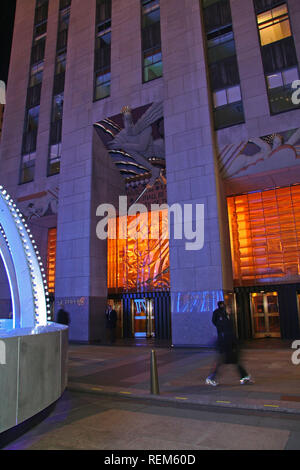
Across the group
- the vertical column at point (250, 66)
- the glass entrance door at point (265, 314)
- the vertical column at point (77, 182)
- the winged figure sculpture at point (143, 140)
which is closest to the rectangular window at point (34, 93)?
the vertical column at point (77, 182)

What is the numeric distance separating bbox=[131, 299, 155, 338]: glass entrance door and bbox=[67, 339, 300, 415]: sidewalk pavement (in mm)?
6582

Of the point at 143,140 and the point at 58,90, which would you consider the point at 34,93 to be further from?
the point at 143,140

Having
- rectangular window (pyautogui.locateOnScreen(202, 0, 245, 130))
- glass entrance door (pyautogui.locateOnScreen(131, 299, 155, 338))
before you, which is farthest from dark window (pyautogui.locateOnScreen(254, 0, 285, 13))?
glass entrance door (pyautogui.locateOnScreen(131, 299, 155, 338))

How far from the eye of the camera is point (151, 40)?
1980cm

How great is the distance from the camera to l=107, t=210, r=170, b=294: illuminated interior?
65.2ft

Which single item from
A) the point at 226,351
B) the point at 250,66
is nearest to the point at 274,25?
the point at 250,66

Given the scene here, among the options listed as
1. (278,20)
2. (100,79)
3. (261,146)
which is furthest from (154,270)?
(278,20)

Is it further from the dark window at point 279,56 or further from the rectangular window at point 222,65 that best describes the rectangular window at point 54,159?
the dark window at point 279,56

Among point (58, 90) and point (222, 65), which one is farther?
point (58, 90)

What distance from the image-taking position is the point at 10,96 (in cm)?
2666

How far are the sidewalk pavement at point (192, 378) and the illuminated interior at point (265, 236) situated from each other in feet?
17.9

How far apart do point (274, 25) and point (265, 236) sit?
11.0 m

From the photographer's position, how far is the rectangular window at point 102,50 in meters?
21.0
